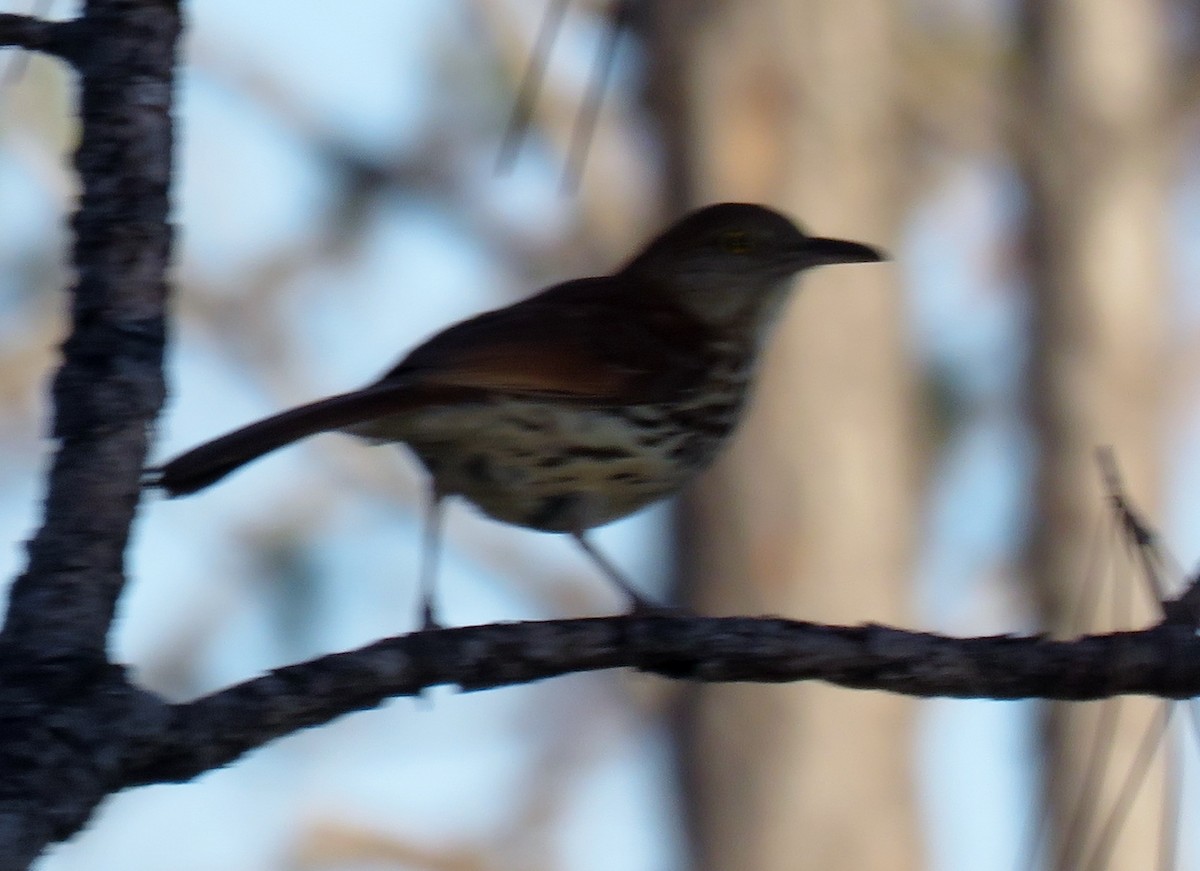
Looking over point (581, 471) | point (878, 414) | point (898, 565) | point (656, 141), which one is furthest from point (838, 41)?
point (581, 471)

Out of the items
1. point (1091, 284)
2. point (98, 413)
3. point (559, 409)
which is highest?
point (98, 413)

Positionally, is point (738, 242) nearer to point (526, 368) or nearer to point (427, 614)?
point (526, 368)

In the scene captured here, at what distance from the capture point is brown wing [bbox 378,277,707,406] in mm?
4020

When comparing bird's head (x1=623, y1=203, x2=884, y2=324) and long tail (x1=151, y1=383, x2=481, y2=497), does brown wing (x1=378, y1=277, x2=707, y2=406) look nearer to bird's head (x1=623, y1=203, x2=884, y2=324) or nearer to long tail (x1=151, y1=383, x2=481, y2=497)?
long tail (x1=151, y1=383, x2=481, y2=497)

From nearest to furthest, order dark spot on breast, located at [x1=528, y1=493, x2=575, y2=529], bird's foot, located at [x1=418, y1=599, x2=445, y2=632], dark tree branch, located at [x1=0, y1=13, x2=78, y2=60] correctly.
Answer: dark tree branch, located at [x1=0, y1=13, x2=78, y2=60]
bird's foot, located at [x1=418, y1=599, x2=445, y2=632]
dark spot on breast, located at [x1=528, y1=493, x2=575, y2=529]

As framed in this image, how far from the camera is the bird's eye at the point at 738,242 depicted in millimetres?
5262

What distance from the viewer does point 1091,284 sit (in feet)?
30.2

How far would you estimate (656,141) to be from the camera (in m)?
7.82

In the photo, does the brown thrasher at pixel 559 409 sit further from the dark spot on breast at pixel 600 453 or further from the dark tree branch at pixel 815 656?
the dark tree branch at pixel 815 656

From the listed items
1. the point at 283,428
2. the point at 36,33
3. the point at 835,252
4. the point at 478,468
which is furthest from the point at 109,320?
the point at 835,252

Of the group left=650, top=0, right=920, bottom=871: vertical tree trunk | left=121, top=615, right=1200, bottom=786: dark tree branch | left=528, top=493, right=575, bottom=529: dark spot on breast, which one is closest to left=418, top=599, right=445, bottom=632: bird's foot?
left=528, top=493, right=575, bottom=529: dark spot on breast

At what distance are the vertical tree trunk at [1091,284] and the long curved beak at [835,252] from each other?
3325 mm

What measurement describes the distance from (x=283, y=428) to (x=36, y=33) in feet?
2.56

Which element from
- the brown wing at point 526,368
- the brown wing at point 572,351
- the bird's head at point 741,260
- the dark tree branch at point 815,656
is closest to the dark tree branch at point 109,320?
the brown wing at point 526,368
